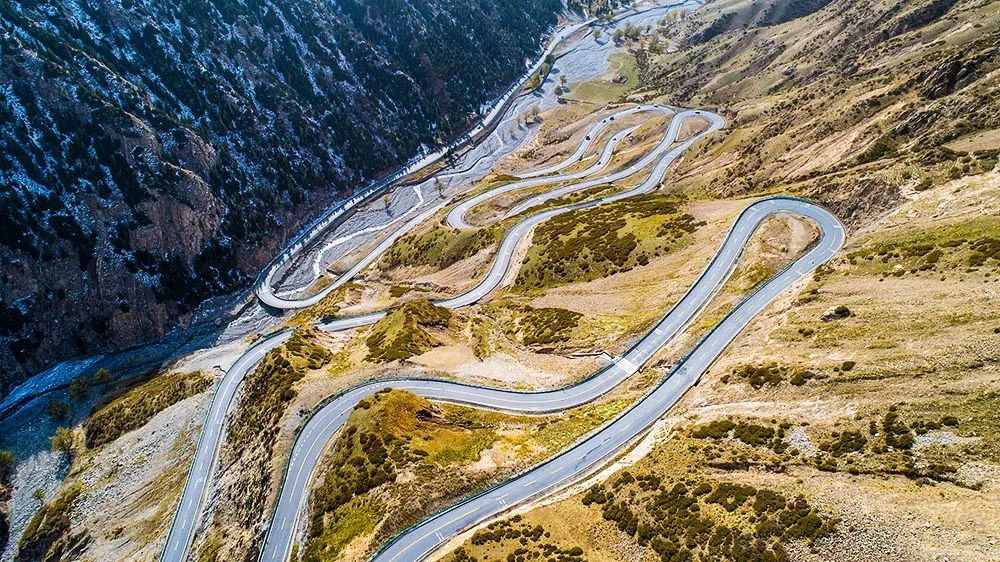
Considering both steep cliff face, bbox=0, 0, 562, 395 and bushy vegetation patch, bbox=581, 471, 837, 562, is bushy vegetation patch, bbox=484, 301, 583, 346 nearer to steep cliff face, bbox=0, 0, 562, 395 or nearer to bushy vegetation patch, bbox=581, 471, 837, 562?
bushy vegetation patch, bbox=581, 471, 837, 562

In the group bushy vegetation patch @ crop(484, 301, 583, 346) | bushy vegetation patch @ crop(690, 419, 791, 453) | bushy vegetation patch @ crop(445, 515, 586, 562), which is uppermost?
bushy vegetation patch @ crop(484, 301, 583, 346)

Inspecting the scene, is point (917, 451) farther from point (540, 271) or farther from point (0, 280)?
point (0, 280)

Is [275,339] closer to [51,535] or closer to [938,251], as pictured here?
[51,535]

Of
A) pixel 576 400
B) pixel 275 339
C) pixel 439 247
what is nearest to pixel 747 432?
pixel 576 400

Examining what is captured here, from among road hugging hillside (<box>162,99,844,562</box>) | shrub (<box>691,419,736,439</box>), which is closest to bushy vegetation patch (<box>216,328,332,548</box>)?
road hugging hillside (<box>162,99,844,562</box>)

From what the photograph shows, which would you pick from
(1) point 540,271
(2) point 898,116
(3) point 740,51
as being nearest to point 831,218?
(2) point 898,116

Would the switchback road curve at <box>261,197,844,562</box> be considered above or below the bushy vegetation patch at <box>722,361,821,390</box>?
above
